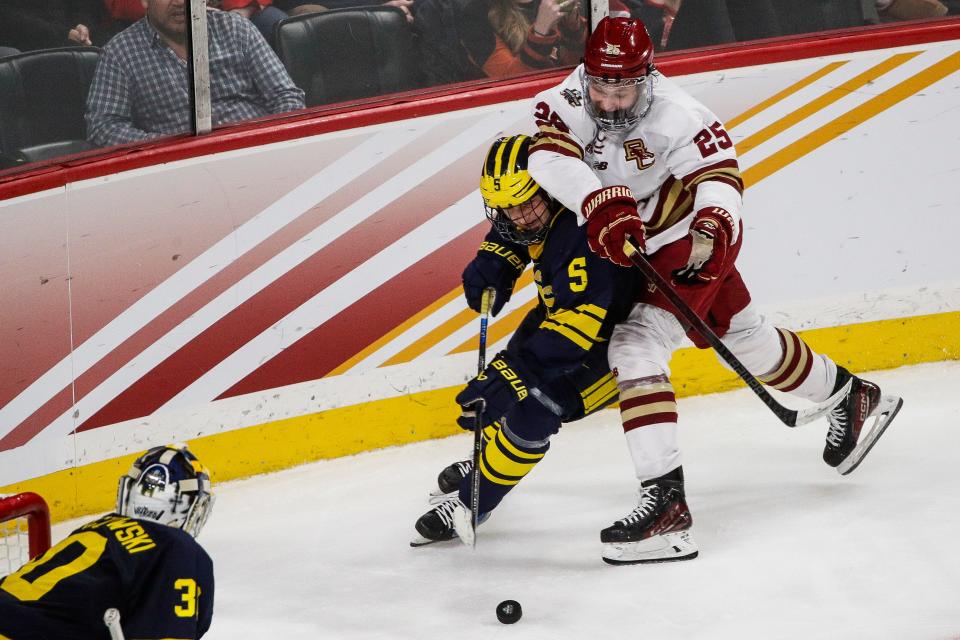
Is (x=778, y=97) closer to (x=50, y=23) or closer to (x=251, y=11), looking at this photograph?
(x=251, y=11)

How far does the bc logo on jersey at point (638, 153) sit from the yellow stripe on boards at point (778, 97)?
87cm

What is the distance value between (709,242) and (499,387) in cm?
59

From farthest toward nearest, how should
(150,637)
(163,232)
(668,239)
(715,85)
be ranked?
(715,85) < (163,232) < (668,239) < (150,637)

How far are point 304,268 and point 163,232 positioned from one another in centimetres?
42

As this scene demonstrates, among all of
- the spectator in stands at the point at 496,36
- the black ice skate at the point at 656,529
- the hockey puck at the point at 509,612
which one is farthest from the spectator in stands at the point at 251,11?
the hockey puck at the point at 509,612

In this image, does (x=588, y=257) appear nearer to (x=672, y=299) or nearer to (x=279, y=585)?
(x=672, y=299)

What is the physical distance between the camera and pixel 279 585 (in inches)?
136

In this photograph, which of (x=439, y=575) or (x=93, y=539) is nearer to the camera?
(x=93, y=539)

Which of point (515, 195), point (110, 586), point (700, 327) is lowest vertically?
point (700, 327)

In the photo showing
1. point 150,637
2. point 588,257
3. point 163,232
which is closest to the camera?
point 150,637

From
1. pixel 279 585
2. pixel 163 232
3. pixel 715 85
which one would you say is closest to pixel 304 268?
pixel 163 232

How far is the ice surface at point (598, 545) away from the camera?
3.12 metres

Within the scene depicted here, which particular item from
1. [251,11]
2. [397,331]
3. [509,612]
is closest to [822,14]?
[397,331]

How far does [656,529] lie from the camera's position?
132 inches
